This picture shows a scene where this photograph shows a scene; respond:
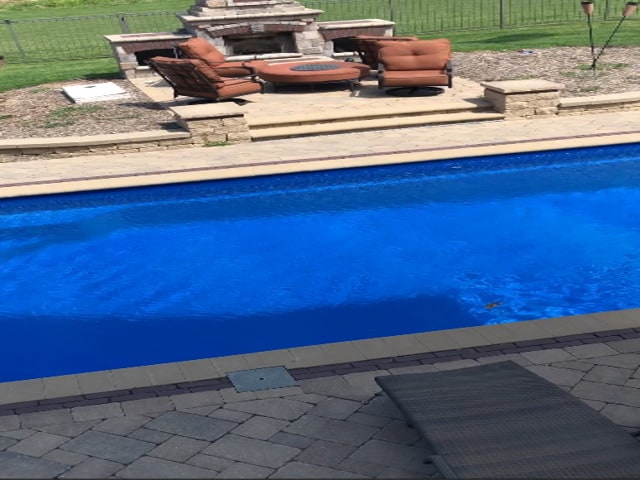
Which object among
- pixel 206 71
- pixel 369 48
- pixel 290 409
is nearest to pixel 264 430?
pixel 290 409

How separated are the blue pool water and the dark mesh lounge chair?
2654 mm

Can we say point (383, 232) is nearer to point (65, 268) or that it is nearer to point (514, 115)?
point (65, 268)

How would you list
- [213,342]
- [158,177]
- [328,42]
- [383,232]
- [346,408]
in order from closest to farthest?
[346,408], [213,342], [383,232], [158,177], [328,42]

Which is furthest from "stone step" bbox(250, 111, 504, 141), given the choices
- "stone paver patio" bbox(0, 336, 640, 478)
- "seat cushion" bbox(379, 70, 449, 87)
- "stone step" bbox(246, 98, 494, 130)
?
"stone paver patio" bbox(0, 336, 640, 478)

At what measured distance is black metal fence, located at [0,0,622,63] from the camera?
25547mm

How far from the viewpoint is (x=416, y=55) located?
16750mm

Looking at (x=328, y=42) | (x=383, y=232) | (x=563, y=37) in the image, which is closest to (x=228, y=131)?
(x=383, y=232)

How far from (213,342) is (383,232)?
3.48 meters

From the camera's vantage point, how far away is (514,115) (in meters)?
14.9

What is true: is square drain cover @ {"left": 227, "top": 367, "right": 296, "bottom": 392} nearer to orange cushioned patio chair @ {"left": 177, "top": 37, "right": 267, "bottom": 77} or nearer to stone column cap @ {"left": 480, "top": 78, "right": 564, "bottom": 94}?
stone column cap @ {"left": 480, "top": 78, "right": 564, "bottom": 94}

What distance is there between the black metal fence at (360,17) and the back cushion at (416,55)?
25.7 ft

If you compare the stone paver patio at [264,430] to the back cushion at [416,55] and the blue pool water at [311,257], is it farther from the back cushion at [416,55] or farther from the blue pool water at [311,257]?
the back cushion at [416,55]

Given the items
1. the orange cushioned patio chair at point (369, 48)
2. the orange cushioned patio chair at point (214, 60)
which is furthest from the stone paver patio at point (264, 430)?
the orange cushioned patio chair at point (369, 48)

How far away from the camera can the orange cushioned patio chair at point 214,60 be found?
17.7 m
